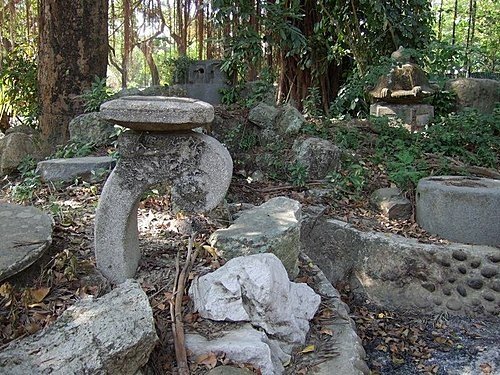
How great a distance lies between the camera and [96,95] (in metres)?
5.58

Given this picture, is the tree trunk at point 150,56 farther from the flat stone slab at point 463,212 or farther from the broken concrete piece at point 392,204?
the flat stone slab at point 463,212

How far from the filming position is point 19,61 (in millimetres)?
7137

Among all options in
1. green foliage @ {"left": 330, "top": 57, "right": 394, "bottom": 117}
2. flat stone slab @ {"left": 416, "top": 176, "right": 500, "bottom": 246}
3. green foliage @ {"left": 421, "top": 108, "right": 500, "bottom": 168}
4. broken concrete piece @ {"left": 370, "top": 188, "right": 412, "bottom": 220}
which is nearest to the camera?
flat stone slab @ {"left": 416, "top": 176, "right": 500, "bottom": 246}

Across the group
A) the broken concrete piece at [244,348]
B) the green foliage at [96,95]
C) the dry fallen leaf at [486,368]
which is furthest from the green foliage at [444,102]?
the broken concrete piece at [244,348]

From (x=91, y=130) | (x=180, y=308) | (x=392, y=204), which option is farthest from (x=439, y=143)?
(x=180, y=308)

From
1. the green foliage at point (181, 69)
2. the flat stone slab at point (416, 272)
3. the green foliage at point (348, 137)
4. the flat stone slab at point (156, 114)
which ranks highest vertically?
the green foliage at point (181, 69)

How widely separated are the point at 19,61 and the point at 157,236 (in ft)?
17.2

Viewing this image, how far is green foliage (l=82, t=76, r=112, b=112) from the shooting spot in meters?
5.59

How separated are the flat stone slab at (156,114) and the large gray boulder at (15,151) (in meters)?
3.26

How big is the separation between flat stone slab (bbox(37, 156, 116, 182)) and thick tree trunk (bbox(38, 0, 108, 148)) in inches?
65.0

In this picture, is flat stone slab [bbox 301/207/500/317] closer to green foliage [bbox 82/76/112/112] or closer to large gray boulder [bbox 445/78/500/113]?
green foliage [bbox 82/76/112/112]

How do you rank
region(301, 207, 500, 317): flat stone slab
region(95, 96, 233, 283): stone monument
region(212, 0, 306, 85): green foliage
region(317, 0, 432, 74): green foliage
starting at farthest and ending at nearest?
region(317, 0, 432, 74): green foliage → region(212, 0, 306, 85): green foliage → region(301, 207, 500, 317): flat stone slab → region(95, 96, 233, 283): stone monument

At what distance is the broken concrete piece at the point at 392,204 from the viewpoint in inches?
180

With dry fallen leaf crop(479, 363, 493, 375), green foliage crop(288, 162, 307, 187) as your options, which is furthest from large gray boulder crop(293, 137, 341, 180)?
dry fallen leaf crop(479, 363, 493, 375)
